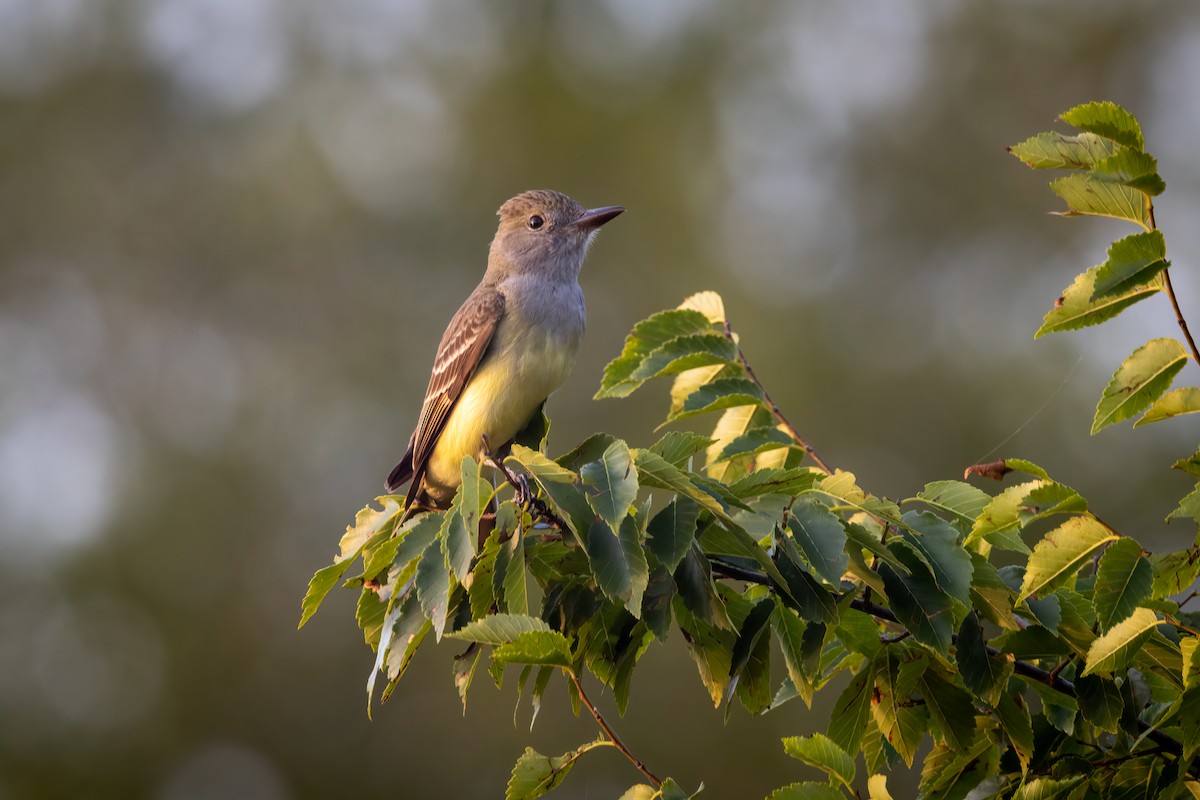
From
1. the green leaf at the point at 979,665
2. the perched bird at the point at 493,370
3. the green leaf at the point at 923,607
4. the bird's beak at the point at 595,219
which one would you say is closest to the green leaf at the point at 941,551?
the green leaf at the point at 923,607

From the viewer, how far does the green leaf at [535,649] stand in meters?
2.69

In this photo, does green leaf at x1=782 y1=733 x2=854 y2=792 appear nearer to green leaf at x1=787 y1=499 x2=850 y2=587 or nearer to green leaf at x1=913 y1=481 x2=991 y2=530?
green leaf at x1=787 y1=499 x2=850 y2=587

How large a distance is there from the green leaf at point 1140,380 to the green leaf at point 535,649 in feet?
4.04

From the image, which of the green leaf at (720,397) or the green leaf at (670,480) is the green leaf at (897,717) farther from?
the green leaf at (720,397)

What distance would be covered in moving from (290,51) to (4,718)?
13.8 meters

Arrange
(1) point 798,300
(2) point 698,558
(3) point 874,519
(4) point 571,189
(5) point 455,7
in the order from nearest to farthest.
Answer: (2) point 698,558, (3) point 874,519, (1) point 798,300, (4) point 571,189, (5) point 455,7

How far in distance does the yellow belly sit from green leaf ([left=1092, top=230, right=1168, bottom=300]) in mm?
3311

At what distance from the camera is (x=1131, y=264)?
2744 millimetres

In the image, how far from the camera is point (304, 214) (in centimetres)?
2325

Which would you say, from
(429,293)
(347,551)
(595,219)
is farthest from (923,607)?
(429,293)

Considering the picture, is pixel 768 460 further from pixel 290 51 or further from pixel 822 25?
pixel 290 51

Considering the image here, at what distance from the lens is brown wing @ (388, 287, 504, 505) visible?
5.94 metres

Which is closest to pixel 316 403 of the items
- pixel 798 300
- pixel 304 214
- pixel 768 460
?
pixel 304 214

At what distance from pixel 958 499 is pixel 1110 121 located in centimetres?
102
